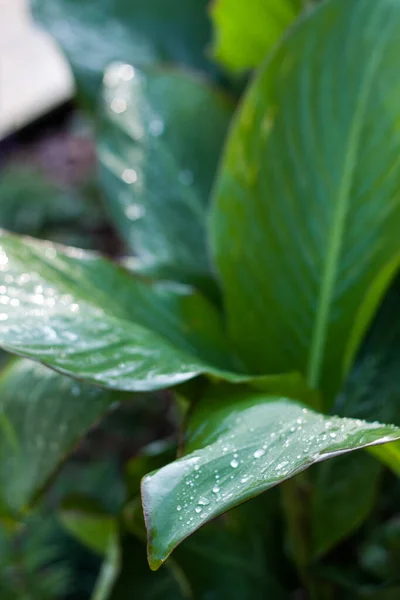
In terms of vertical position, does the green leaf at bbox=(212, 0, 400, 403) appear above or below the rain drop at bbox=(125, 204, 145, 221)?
above

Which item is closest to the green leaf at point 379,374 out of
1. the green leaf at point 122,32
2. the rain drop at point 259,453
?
the rain drop at point 259,453

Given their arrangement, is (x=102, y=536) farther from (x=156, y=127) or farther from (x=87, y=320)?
(x=156, y=127)

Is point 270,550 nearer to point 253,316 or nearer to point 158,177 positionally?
point 253,316

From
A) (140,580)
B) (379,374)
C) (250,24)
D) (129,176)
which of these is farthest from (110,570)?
(250,24)

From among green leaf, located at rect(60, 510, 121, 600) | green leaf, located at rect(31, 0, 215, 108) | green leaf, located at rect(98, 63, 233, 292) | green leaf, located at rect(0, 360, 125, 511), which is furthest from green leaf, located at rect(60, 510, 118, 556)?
green leaf, located at rect(31, 0, 215, 108)

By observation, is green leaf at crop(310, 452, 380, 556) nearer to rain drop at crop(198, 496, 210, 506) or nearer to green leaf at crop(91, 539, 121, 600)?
green leaf at crop(91, 539, 121, 600)

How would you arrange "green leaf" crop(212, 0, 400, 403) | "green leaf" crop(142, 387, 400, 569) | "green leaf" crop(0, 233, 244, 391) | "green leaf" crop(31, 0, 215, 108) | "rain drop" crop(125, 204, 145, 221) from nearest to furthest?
"green leaf" crop(142, 387, 400, 569) < "green leaf" crop(0, 233, 244, 391) < "green leaf" crop(212, 0, 400, 403) < "rain drop" crop(125, 204, 145, 221) < "green leaf" crop(31, 0, 215, 108)

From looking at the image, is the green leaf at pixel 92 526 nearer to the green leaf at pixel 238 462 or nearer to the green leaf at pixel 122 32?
the green leaf at pixel 238 462
